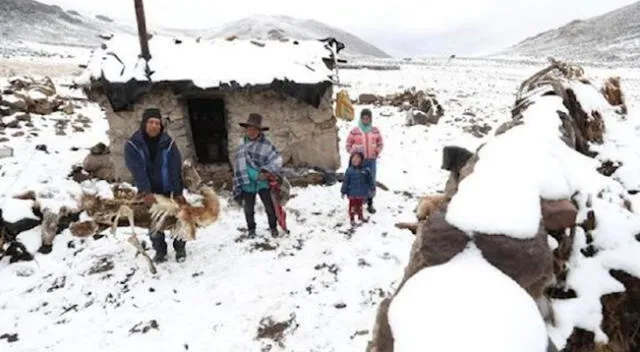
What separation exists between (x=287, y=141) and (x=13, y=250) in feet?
15.7

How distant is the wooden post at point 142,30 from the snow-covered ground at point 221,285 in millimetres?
2816

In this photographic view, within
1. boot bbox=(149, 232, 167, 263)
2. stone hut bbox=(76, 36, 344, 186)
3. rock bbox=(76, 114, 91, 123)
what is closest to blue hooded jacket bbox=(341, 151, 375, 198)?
stone hut bbox=(76, 36, 344, 186)

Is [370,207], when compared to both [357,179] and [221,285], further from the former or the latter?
[221,285]

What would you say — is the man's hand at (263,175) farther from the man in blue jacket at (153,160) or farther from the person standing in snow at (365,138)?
the person standing in snow at (365,138)

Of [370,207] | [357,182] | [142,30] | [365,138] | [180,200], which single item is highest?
[142,30]

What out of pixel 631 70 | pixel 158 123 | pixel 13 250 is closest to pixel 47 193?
pixel 13 250

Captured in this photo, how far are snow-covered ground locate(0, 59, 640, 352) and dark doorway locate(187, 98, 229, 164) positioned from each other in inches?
89.7

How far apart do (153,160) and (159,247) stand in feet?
3.91

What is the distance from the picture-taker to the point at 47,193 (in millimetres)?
7750

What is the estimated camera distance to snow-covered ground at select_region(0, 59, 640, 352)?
15.0 feet

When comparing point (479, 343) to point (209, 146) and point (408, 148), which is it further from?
point (408, 148)

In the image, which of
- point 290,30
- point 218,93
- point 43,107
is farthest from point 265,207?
point 290,30

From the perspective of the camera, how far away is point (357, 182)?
6828 mm

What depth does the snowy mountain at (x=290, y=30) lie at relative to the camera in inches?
2586
